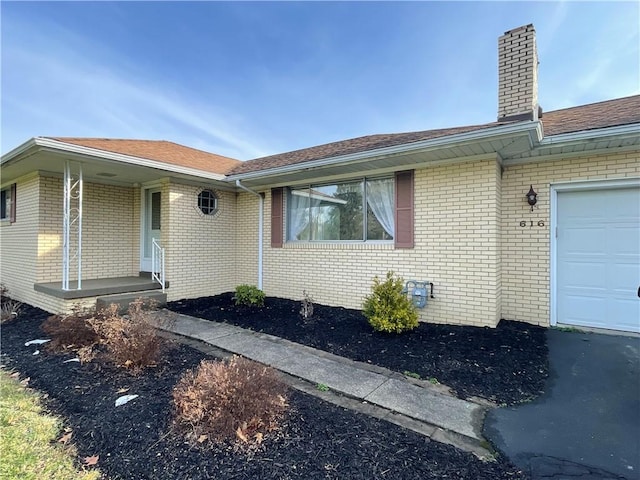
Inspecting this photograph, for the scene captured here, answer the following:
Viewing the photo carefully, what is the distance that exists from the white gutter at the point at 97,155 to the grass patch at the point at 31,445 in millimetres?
3731

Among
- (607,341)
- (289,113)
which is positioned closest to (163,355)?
(607,341)

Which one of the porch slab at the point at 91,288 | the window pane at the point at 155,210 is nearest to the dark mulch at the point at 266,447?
the porch slab at the point at 91,288

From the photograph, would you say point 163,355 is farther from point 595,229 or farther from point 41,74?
point 41,74

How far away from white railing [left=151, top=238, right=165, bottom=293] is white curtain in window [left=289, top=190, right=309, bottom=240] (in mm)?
3021

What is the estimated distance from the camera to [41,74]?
771cm

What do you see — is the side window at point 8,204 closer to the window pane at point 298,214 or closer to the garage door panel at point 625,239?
the window pane at point 298,214

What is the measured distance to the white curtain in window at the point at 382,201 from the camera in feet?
20.4

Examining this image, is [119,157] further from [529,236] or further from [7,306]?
[529,236]

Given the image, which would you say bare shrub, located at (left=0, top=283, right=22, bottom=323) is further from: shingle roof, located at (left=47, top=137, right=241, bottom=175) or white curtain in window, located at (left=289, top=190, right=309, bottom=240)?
white curtain in window, located at (left=289, top=190, right=309, bottom=240)

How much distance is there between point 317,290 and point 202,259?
9.84 ft

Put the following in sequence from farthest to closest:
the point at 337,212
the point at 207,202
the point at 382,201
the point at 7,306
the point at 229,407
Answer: the point at 207,202
the point at 337,212
the point at 7,306
the point at 382,201
the point at 229,407

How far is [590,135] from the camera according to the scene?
4.43 meters

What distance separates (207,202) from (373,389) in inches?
250

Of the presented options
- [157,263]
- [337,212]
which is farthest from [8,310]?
[337,212]
